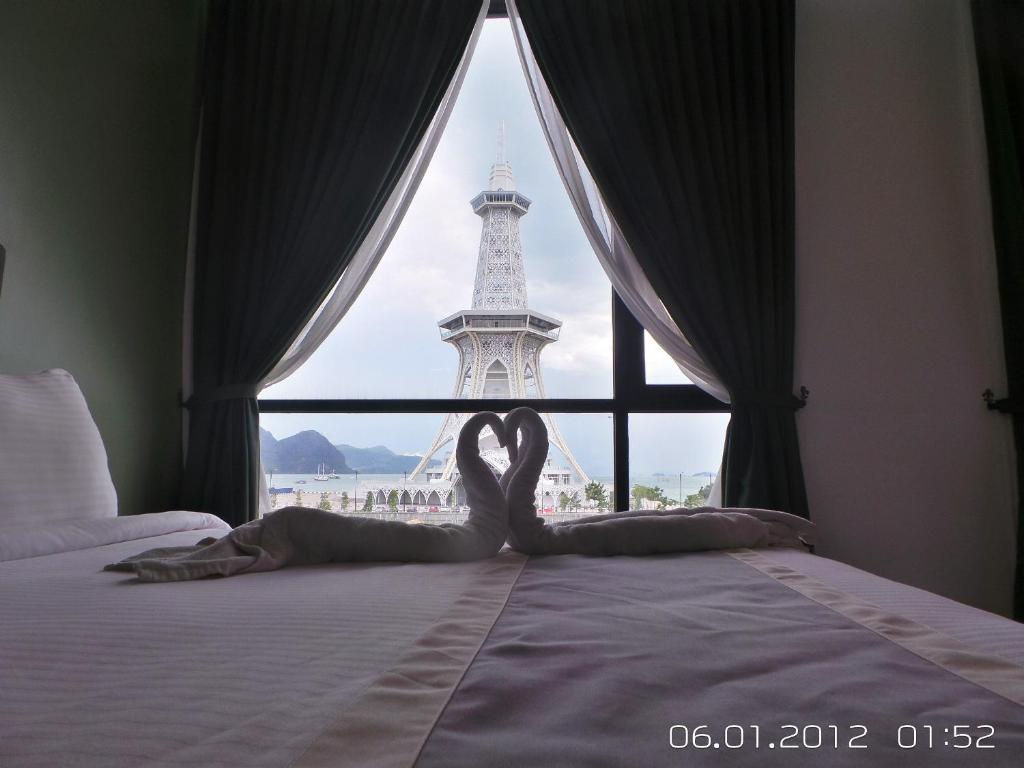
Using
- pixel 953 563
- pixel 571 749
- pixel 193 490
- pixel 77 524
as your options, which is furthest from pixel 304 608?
pixel 953 563

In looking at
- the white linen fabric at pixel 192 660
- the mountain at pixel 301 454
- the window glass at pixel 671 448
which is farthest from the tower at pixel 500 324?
the white linen fabric at pixel 192 660

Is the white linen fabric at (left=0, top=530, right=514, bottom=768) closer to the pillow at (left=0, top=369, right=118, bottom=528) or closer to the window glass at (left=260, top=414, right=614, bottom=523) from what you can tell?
the pillow at (left=0, top=369, right=118, bottom=528)

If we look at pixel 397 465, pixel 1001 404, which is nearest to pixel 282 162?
pixel 397 465

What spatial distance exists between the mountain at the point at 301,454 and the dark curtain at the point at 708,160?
4.80ft

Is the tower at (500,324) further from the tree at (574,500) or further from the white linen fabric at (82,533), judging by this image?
the white linen fabric at (82,533)

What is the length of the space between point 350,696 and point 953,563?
2.55 meters

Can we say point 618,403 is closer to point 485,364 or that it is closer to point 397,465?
point 485,364

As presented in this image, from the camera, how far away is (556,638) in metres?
0.67

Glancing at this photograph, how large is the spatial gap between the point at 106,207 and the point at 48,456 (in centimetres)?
113

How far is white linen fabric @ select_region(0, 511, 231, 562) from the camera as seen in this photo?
1.18 m

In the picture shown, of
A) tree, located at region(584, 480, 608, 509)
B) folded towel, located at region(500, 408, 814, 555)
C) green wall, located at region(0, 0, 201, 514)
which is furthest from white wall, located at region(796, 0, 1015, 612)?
green wall, located at region(0, 0, 201, 514)

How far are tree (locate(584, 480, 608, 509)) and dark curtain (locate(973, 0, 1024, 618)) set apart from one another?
1.41 m

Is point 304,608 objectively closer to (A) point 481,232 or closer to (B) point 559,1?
(A) point 481,232

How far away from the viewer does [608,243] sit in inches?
99.7
